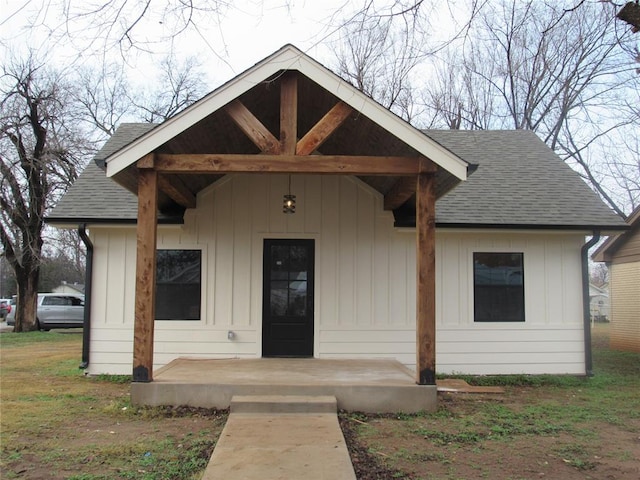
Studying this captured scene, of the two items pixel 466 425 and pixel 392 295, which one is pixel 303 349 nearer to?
pixel 392 295

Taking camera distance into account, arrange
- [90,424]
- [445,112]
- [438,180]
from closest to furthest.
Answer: [90,424]
[438,180]
[445,112]

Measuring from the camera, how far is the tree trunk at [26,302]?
18.4 meters

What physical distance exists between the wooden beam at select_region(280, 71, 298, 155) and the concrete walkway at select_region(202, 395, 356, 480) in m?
2.87

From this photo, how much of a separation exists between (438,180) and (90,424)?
16.7 ft

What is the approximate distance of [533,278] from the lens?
8.96m

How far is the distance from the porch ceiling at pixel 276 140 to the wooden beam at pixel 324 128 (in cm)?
1

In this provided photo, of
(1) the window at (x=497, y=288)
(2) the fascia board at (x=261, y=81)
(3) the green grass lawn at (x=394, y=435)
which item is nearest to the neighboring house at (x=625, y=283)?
(1) the window at (x=497, y=288)

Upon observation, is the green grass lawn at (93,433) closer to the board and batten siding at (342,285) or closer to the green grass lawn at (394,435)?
the green grass lawn at (394,435)

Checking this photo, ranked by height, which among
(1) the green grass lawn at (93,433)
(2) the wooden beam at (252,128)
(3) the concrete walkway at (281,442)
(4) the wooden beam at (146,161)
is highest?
(2) the wooden beam at (252,128)

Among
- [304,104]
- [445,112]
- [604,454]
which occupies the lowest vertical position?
[604,454]

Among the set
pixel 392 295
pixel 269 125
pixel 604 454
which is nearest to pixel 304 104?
pixel 269 125

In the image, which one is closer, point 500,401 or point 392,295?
point 500,401

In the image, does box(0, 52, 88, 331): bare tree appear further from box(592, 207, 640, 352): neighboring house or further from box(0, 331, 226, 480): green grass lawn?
box(592, 207, 640, 352): neighboring house

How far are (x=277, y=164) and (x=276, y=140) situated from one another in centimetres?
28
